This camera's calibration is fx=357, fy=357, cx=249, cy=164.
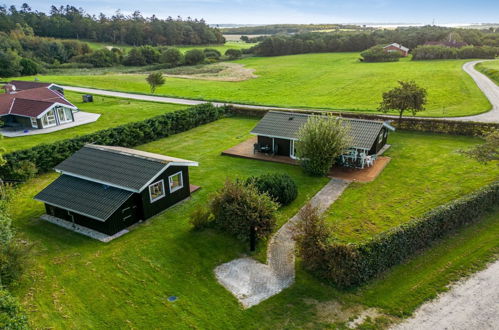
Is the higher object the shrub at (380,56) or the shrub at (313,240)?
the shrub at (380,56)

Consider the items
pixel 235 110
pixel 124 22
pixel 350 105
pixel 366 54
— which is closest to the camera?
pixel 235 110

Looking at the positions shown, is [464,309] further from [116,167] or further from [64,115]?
[64,115]

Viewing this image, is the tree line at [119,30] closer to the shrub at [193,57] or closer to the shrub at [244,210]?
the shrub at [193,57]

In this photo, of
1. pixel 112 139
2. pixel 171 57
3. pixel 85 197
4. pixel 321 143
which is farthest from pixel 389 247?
pixel 171 57

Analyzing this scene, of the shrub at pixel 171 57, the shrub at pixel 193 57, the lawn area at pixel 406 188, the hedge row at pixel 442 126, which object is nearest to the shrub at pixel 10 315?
the lawn area at pixel 406 188

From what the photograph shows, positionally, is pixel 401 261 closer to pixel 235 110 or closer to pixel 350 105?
pixel 235 110

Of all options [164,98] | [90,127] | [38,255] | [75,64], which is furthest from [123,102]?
[75,64]
